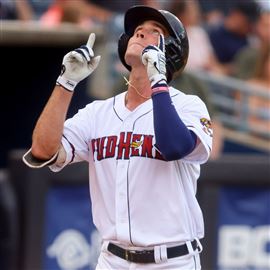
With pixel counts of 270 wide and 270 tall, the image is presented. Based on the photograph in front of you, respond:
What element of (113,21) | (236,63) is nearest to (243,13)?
(236,63)

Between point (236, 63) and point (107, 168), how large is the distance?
5.69 m

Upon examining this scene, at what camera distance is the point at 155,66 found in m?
3.49

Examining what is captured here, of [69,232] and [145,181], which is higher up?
[69,232]

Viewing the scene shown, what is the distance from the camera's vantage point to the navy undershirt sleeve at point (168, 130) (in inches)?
Answer: 134

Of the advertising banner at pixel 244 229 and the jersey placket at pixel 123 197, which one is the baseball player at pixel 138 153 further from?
the advertising banner at pixel 244 229

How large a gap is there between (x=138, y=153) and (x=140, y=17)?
1.83ft

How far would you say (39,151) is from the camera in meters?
3.63

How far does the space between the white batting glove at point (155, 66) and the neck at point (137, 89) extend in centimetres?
18

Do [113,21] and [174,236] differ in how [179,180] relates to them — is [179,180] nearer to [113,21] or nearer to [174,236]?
[174,236]

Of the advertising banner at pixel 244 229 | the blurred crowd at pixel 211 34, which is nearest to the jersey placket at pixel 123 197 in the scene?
the advertising banner at pixel 244 229

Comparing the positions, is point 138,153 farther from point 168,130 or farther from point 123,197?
point 168,130

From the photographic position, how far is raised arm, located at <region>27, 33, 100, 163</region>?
3.61m

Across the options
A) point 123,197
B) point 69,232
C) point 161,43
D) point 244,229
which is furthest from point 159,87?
point 244,229

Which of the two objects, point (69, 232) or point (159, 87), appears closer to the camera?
point (159, 87)
